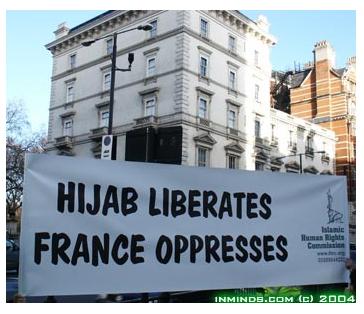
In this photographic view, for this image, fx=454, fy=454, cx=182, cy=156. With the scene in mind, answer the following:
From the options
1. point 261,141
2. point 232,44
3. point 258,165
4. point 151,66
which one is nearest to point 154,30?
point 151,66

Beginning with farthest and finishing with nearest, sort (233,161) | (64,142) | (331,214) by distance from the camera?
(64,142) < (233,161) < (331,214)

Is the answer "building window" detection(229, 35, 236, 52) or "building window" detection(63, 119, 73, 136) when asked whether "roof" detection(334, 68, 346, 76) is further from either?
"building window" detection(63, 119, 73, 136)

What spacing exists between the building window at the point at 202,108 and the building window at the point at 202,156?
2.07 metres

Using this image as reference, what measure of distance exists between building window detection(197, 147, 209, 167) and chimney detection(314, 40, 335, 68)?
19.4m

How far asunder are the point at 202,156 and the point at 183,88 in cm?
424

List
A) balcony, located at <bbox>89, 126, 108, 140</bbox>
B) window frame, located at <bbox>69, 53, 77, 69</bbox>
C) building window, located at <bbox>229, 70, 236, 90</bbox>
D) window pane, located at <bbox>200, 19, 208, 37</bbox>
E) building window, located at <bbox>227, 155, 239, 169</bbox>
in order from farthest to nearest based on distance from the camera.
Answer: window frame, located at <bbox>69, 53, 77, 69</bbox> → building window, located at <bbox>229, 70, 236, 90</bbox> → balcony, located at <bbox>89, 126, 108, 140</bbox> → building window, located at <bbox>227, 155, 239, 169</bbox> → window pane, located at <bbox>200, 19, 208, 37</bbox>

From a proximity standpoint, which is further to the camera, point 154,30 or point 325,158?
point 325,158

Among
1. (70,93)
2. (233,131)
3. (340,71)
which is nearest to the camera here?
(233,131)

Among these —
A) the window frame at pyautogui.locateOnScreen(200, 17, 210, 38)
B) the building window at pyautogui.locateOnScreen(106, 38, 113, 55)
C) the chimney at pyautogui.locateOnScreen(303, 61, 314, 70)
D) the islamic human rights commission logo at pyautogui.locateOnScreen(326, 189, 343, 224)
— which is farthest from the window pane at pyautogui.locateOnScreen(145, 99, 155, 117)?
the islamic human rights commission logo at pyautogui.locateOnScreen(326, 189, 343, 224)

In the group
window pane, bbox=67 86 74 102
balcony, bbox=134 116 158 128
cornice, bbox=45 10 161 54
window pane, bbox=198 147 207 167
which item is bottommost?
window pane, bbox=198 147 207 167

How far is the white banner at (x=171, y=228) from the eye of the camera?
11.6ft

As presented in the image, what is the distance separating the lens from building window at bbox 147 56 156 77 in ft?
93.8

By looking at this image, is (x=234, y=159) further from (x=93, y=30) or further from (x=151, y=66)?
(x=93, y=30)

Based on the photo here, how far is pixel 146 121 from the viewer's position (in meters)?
27.2
